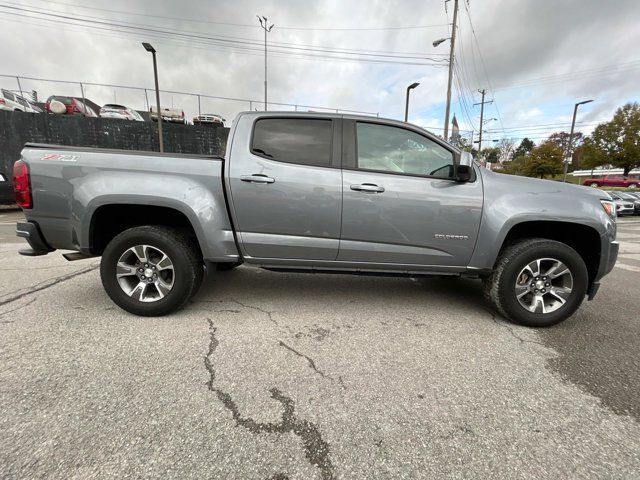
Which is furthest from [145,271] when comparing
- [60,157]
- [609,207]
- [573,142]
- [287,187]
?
[573,142]

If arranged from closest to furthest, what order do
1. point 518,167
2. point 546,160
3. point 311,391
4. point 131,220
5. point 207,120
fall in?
point 311,391 < point 131,220 < point 207,120 < point 546,160 < point 518,167

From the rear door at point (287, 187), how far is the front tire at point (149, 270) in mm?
582

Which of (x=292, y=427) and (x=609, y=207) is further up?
(x=609, y=207)

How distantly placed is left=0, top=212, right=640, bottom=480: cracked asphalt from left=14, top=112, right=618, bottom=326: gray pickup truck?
0.48m

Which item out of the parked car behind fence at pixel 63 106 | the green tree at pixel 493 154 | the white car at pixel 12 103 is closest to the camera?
the white car at pixel 12 103

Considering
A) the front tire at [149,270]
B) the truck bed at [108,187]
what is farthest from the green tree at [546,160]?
the front tire at [149,270]

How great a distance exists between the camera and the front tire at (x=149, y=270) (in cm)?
307

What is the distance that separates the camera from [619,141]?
42750 millimetres

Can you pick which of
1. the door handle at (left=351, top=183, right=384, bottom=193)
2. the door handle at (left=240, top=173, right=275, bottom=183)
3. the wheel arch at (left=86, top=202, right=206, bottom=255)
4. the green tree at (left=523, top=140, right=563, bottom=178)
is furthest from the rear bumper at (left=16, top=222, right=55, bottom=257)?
the green tree at (left=523, top=140, right=563, bottom=178)

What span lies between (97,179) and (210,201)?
1.00 m

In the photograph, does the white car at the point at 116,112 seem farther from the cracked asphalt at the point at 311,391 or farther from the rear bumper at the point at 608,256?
the rear bumper at the point at 608,256

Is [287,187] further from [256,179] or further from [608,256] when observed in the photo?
[608,256]

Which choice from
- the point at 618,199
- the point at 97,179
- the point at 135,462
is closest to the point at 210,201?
the point at 97,179

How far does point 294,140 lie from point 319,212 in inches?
30.3
